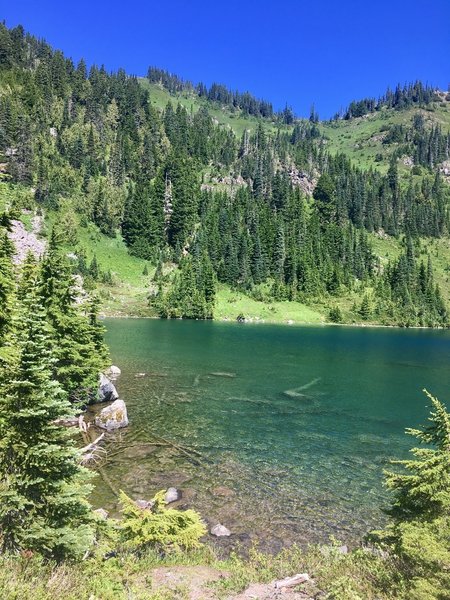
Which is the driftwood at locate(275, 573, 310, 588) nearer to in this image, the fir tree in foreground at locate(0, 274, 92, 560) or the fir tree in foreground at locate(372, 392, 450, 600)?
the fir tree in foreground at locate(372, 392, 450, 600)

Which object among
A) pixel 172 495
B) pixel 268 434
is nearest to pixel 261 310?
pixel 268 434

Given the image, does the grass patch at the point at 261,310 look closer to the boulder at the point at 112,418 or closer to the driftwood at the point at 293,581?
the boulder at the point at 112,418

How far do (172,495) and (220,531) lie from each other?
4580 mm

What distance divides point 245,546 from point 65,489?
1138cm

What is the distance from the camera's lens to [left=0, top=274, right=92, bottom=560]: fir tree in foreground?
454 inches

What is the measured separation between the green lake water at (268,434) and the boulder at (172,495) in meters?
0.51

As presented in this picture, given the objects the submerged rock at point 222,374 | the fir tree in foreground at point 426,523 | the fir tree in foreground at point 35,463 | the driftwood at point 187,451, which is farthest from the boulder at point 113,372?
the fir tree in foreground at point 426,523

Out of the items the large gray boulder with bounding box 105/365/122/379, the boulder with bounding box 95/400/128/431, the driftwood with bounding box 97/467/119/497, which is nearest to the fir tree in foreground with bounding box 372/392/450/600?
Answer: the driftwood with bounding box 97/467/119/497

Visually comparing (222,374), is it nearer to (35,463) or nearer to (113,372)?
(113,372)

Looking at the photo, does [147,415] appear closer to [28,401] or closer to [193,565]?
[193,565]

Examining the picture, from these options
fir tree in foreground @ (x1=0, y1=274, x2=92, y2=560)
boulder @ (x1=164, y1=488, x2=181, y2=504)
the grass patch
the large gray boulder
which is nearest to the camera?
fir tree in foreground @ (x1=0, y1=274, x2=92, y2=560)

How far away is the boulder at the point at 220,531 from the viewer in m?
20.6

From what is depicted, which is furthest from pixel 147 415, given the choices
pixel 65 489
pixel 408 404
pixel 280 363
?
pixel 280 363

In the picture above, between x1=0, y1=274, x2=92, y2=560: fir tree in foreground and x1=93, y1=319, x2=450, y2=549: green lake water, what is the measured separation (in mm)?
11638
